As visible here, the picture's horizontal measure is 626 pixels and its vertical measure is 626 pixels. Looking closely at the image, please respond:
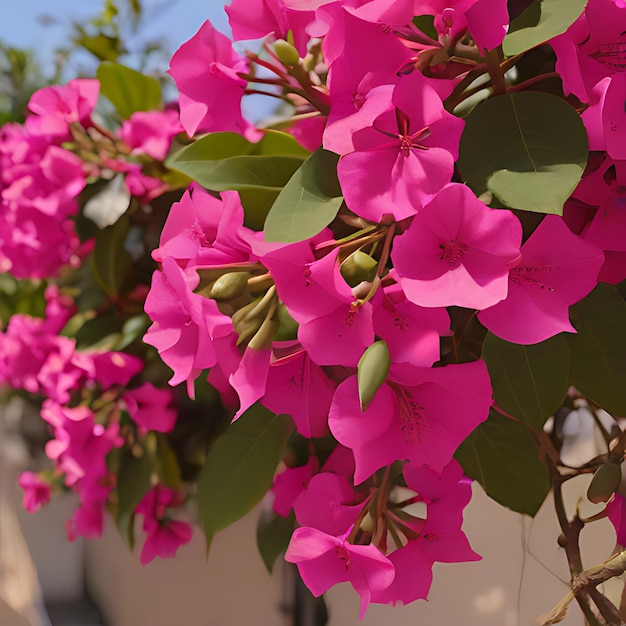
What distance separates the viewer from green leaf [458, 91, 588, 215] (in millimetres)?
230

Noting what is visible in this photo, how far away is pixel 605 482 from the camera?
30 cm

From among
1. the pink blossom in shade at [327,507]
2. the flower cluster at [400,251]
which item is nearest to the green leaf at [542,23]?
the flower cluster at [400,251]

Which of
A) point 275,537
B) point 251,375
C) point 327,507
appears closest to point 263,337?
point 251,375

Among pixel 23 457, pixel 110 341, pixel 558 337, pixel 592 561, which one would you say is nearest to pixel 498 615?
pixel 592 561

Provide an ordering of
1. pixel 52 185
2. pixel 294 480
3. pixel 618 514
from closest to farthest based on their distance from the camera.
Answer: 1. pixel 618 514
2. pixel 294 480
3. pixel 52 185

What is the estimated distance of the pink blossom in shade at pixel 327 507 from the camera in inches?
12.9

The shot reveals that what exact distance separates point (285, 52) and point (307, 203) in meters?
0.06

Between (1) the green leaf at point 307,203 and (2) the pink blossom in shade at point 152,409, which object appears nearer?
(1) the green leaf at point 307,203

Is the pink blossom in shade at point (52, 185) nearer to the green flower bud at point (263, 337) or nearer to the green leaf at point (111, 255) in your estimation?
the green leaf at point (111, 255)

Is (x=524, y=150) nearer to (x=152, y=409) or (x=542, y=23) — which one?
(x=542, y=23)

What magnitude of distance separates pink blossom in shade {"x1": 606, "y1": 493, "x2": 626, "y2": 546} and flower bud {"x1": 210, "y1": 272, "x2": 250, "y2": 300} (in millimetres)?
208

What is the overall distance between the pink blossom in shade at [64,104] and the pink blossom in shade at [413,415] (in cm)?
37

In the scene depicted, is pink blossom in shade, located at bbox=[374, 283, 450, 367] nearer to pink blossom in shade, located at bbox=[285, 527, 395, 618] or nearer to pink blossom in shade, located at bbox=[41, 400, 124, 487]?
pink blossom in shade, located at bbox=[285, 527, 395, 618]

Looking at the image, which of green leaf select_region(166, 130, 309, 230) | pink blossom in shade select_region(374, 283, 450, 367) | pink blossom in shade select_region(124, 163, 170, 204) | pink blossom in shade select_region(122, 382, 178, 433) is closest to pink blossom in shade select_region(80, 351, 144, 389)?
pink blossom in shade select_region(122, 382, 178, 433)
